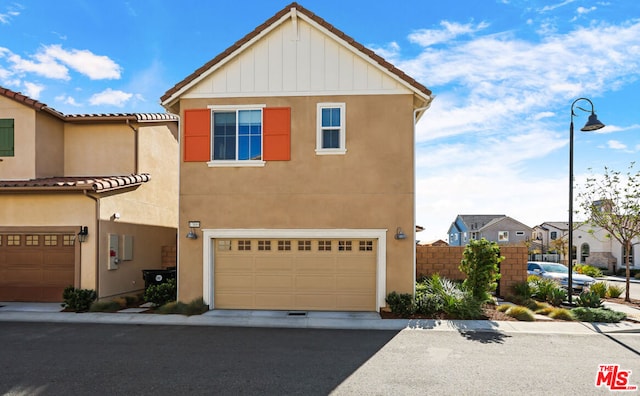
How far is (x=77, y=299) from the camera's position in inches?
432

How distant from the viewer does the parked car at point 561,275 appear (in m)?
15.4

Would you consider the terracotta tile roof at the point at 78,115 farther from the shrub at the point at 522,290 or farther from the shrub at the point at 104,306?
the shrub at the point at 522,290

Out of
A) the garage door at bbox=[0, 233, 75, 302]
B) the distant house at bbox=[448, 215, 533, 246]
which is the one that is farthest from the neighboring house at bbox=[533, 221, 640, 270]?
the garage door at bbox=[0, 233, 75, 302]

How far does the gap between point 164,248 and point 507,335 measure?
11831 millimetres

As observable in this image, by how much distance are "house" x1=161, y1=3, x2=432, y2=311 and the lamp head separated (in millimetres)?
4951

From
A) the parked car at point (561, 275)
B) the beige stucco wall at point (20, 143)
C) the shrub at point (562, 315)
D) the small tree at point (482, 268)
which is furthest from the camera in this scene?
the parked car at point (561, 275)

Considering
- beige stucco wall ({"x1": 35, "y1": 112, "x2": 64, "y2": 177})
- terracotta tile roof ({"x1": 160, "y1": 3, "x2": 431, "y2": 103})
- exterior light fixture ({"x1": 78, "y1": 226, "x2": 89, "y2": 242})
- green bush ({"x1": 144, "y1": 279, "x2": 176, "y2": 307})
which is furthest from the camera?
beige stucco wall ({"x1": 35, "y1": 112, "x2": 64, "y2": 177})

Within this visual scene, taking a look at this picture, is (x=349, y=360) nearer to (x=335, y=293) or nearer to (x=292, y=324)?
(x=292, y=324)

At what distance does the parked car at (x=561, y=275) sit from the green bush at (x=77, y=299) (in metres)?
16.1

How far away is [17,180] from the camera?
499 inches

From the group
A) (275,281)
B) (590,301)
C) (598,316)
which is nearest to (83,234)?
(275,281)

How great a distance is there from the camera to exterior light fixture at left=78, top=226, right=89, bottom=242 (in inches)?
447

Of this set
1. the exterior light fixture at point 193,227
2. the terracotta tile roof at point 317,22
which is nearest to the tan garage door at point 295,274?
the exterior light fixture at point 193,227

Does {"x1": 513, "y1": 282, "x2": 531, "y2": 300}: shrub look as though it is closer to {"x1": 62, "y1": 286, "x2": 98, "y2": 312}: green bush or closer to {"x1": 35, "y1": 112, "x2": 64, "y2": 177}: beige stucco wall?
{"x1": 62, "y1": 286, "x2": 98, "y2": 312}: green bush
